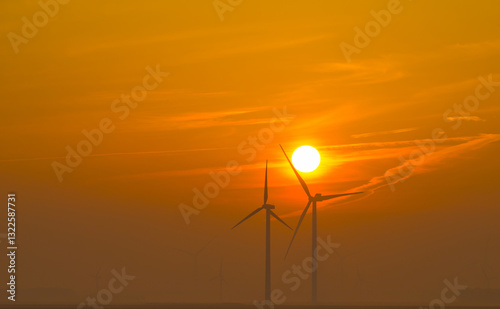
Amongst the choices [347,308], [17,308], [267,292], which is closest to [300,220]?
[267,292]

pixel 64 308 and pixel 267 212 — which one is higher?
pixel 267 212

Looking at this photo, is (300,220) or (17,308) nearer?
(300,220)

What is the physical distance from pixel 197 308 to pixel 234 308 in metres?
7.40

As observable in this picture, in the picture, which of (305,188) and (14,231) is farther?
(305,188)

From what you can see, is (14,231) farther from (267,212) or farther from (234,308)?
(234,308)

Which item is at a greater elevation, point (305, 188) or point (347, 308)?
point (305, 188)

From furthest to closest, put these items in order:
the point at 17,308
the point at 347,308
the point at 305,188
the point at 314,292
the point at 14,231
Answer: the point at 347,308
the point at 17,308
the point at 314,292
the point at 305,188
the point at 14,231

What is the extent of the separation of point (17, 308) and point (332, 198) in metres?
59.4

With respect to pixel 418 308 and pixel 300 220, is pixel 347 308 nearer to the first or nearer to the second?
pixel 418 308

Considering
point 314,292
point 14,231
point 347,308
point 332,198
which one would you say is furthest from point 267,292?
point 14,231

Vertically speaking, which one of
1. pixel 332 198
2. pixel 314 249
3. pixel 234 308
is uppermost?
pixel 332 198

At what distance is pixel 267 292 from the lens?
114 metres

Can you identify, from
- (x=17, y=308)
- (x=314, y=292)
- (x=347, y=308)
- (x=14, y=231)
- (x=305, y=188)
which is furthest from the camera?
(x=347, y=308)

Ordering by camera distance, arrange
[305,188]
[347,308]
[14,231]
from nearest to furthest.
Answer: [14,231] → [305,188] → [347,308]
